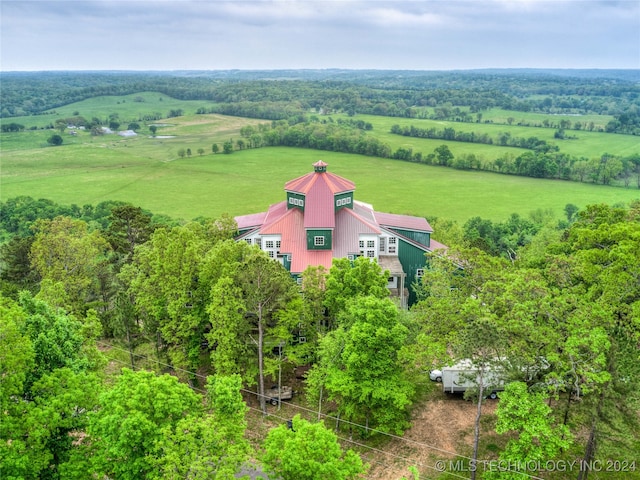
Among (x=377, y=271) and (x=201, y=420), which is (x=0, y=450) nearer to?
(x=201, y=420)

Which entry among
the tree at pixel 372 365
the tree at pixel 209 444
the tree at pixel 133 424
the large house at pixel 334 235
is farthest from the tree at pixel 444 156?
the tree at pixel 133 424

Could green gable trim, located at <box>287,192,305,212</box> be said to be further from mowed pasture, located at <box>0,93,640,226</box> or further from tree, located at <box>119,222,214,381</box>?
mowed pasture, located at <box>0,93,640,226</box>

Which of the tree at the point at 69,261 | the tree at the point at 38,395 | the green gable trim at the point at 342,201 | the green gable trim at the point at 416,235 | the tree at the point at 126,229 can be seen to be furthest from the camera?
the tree at the point at 126,229

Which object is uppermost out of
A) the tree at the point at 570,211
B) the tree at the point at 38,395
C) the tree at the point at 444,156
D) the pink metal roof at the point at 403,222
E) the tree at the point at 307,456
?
the tree at the point at 444,156

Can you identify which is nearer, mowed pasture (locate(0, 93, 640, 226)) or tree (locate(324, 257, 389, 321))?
tree (locate(324, 257, 389, 321))

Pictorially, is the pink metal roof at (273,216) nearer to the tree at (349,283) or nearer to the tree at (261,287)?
the tree at (261,287)

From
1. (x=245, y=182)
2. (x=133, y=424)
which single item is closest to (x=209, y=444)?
(x=133, y=424)

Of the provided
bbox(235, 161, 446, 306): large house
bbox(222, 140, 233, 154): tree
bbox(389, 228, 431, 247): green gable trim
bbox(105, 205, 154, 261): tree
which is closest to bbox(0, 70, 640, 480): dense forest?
bbox(235, 161, 446, 306): large house
